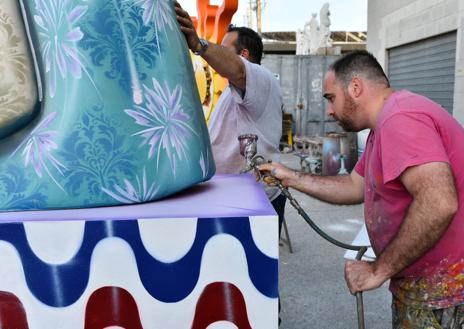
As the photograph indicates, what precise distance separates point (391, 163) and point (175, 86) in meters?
0.60

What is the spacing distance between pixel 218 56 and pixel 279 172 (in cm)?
45

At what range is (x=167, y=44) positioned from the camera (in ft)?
3.57

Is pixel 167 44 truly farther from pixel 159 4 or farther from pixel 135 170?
pixel 135 170

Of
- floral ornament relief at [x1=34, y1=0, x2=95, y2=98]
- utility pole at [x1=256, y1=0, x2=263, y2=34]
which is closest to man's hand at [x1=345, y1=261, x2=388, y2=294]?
floral ornament relief at [x1=34, y1=0, x2=95, y2=98]

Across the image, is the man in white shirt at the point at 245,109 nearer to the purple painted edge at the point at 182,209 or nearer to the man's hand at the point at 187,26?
the man's hand at the point at 187,26

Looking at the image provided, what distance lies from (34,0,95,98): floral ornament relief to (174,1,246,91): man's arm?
12.5 inches

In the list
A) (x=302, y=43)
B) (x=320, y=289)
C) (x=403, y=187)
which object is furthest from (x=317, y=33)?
(x=403, y=187)

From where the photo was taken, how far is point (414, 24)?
6.53m

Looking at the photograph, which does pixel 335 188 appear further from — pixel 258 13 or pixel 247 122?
pixel 258 13

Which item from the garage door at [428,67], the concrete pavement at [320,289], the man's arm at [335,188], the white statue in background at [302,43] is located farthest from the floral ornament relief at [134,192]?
the white statue in background at [302,43]

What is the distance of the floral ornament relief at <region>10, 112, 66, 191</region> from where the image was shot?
101 centimetres

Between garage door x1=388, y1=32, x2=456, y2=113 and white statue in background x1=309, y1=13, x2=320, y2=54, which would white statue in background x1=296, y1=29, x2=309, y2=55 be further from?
garage door x1=388, y1=32, x2=456, y2=113

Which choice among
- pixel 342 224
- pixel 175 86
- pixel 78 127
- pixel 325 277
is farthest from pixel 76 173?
pixel 342 224

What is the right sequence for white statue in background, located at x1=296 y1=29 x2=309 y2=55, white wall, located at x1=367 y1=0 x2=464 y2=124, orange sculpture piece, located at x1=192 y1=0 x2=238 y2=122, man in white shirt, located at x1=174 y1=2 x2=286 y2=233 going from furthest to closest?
1. white statue in background, located at x1=296 y1=29 x2=309 y2=55
2. white wall, located at x1=367 y1=0 x2=464 y2=124
3. orange sculpture piece, located at x1=192 y1=0 x2=238 y2=122
4. man in white shirt, located at x1=174 y1=2 x2=286 y2=233
